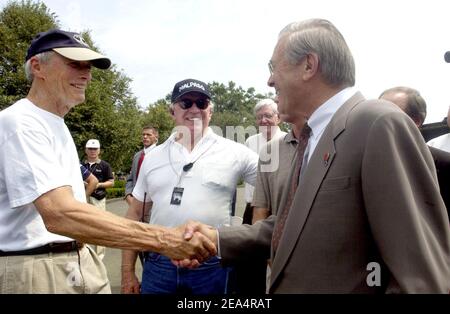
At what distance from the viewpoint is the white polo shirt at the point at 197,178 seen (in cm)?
345

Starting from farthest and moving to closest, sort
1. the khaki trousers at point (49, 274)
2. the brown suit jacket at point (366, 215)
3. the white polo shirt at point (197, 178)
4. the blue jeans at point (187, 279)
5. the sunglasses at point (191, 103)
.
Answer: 1. the sunglasses at point (191, 103)
2. the white polo shirt at point (197, 178)
3. the blue jeans at point (187, 279)
4. the khaki trousers at point (49, 274)
5. the brown suit jacket at point (366, 215)

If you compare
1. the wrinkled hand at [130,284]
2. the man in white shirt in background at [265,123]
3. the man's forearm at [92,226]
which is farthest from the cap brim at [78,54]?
the man in white shirt in background at [265,123]

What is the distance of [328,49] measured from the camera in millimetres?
2102

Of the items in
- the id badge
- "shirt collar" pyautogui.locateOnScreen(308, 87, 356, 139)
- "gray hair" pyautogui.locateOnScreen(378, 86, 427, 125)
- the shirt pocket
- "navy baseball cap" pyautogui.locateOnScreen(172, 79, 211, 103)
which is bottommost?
the id badge

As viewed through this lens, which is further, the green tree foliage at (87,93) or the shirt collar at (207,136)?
the green tree foliage at (87,93)

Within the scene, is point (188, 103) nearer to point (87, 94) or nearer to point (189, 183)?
point (189, 183)

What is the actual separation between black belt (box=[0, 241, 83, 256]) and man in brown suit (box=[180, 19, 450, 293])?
128cm

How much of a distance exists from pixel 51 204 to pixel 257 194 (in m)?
1.84

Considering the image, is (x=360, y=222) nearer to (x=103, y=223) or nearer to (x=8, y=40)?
(x=103, y=223)

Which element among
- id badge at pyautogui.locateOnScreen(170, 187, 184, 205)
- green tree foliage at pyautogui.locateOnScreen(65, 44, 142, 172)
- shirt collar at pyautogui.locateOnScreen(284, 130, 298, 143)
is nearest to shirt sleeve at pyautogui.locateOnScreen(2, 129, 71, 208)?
id badge at pyautogui.locateOnScreen(170, 187, 184, 205)

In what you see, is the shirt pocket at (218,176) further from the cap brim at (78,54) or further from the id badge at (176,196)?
the cap brim at (78,54)

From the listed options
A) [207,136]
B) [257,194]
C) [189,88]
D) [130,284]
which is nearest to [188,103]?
[189,88]

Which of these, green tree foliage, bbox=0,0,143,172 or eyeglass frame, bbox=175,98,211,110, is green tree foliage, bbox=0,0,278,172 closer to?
green tree foliage, bbox=0,0,143,172

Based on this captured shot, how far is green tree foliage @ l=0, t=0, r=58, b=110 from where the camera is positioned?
29.1m
